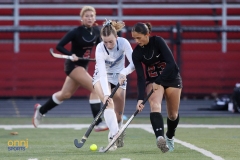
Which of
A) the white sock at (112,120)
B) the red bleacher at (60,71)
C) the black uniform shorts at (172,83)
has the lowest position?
the red bleacher at (60,71)

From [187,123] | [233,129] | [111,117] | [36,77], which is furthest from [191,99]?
[111,117]

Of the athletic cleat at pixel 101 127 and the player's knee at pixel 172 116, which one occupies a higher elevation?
the player's knee at pixel 172 116

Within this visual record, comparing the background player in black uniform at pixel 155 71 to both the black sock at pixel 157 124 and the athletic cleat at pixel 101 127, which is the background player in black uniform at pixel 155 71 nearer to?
the black sock at pixel 157 124

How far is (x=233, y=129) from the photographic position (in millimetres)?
12469

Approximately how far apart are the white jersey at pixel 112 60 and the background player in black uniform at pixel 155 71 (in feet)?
1.78

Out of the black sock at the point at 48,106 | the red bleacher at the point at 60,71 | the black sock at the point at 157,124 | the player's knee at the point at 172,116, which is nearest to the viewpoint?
the black sock at the point at 157,124

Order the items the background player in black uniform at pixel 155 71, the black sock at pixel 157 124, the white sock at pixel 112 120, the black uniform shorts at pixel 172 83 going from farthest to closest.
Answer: the white sock at pixel 112 120, the black uniform shorts at pixel 172 83, the background player in black uniform at pixel 155 71, the black sock at pixel 157 124

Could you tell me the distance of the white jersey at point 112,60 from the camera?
9320mm

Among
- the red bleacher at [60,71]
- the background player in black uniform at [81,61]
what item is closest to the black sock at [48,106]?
the background player in black uniform at [81,61]

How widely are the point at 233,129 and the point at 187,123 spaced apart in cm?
157

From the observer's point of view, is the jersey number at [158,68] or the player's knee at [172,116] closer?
the jersey number at [158,68]

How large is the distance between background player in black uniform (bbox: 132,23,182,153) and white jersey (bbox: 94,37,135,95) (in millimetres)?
541

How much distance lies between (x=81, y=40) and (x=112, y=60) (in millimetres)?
2802

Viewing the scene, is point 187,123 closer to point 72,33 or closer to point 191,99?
point 72,33
